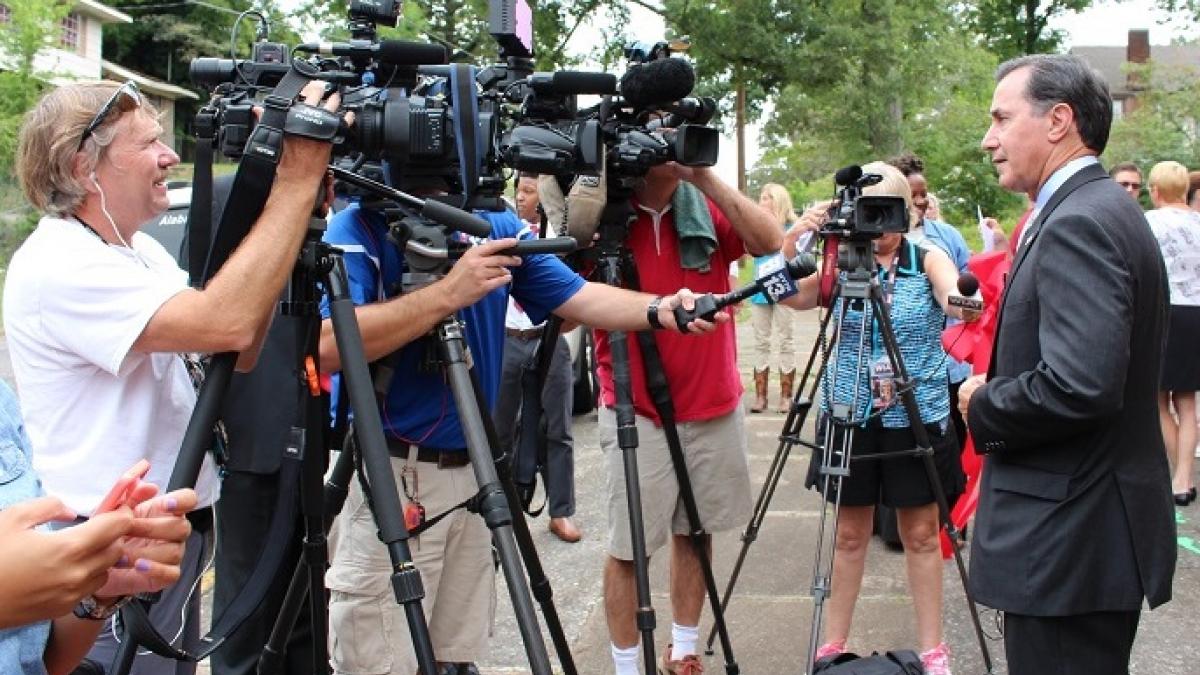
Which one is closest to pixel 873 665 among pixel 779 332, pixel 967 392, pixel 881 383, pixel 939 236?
pixel 881 383

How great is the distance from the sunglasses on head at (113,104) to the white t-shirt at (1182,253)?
5700mm

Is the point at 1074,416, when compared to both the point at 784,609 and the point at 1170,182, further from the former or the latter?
the point at 1170,182

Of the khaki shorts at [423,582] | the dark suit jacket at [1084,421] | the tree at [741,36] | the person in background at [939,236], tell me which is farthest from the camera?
the tree at [741,36]

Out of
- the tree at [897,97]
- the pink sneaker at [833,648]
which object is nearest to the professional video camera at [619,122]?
the pink sneaker at [833,648]

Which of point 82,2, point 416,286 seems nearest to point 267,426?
point 416,286

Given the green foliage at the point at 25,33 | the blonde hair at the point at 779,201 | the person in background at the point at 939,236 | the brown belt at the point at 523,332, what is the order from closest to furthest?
the person in background at the point at 939,236 < the brown belt at the point at 523,332 < the blonde hair at the point at 779,201 < the green foliage at the point at 25,33

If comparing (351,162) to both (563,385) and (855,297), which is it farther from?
(563,385)

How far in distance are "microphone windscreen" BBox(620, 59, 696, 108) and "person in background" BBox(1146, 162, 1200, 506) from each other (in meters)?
4.42

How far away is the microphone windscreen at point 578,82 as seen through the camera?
2576 millimetres

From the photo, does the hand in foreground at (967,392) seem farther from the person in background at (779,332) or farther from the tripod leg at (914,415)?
the person in background at (779,332)

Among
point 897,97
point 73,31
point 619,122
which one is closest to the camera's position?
point 619,122

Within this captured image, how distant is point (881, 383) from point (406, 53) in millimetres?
2298

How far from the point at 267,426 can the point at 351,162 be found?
0.97 metres

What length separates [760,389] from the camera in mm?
8859
